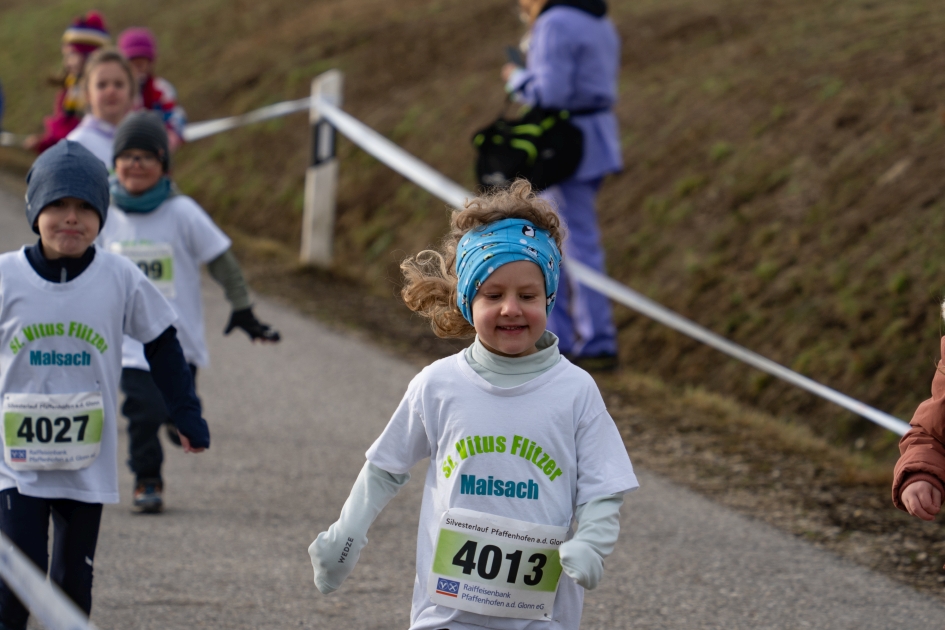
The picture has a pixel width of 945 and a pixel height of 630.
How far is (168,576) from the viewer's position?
4578mm

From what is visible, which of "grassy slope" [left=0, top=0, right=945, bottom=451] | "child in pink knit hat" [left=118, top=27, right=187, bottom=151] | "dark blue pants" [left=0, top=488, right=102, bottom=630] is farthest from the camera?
"child in pink knit hat" [left=118, top=27, right=187, bottom=151]

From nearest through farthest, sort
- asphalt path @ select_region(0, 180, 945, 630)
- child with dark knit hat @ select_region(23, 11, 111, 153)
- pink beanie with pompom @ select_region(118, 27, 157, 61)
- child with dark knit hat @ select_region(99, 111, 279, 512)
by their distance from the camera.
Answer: asphalt path @ select_region(0, 180, 945, 630), child with dark knit hat @ select_region(99, 111, 279, 512), child with dark knit hat @ select_region(23, 11, 111, 153), pink beanie with pompom @ select_region(118, 27, 157, 61)

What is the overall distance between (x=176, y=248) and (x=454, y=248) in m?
2.53

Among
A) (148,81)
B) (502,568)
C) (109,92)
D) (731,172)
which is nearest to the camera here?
(502,568)

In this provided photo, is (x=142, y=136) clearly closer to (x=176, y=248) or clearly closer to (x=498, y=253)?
(x=176, y=248)

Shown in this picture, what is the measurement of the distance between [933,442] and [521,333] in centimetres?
116

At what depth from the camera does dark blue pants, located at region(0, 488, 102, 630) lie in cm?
365

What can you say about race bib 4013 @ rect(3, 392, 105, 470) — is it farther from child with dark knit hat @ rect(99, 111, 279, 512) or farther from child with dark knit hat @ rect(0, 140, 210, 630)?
child with dark knit hat @ rect(99, 111, 279, 512)

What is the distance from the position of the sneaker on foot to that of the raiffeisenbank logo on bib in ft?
5.76

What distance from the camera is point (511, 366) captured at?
289 cm

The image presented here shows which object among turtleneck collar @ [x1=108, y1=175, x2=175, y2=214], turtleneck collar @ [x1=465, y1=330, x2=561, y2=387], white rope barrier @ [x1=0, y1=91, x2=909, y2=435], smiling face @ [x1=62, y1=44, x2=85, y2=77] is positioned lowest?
white rope barrier @ [x1=0, y1=91, x2=909, y2=435]

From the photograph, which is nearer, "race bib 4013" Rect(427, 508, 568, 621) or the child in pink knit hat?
"race bib 4013" Rect(427, 508, 568, 621)

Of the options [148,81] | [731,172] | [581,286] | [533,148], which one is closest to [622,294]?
A: [581,286]

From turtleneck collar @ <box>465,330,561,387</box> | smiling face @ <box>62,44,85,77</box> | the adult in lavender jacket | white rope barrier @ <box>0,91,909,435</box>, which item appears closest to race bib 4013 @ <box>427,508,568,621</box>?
turtleneck collar @ <box>465,330,561,387</box>
